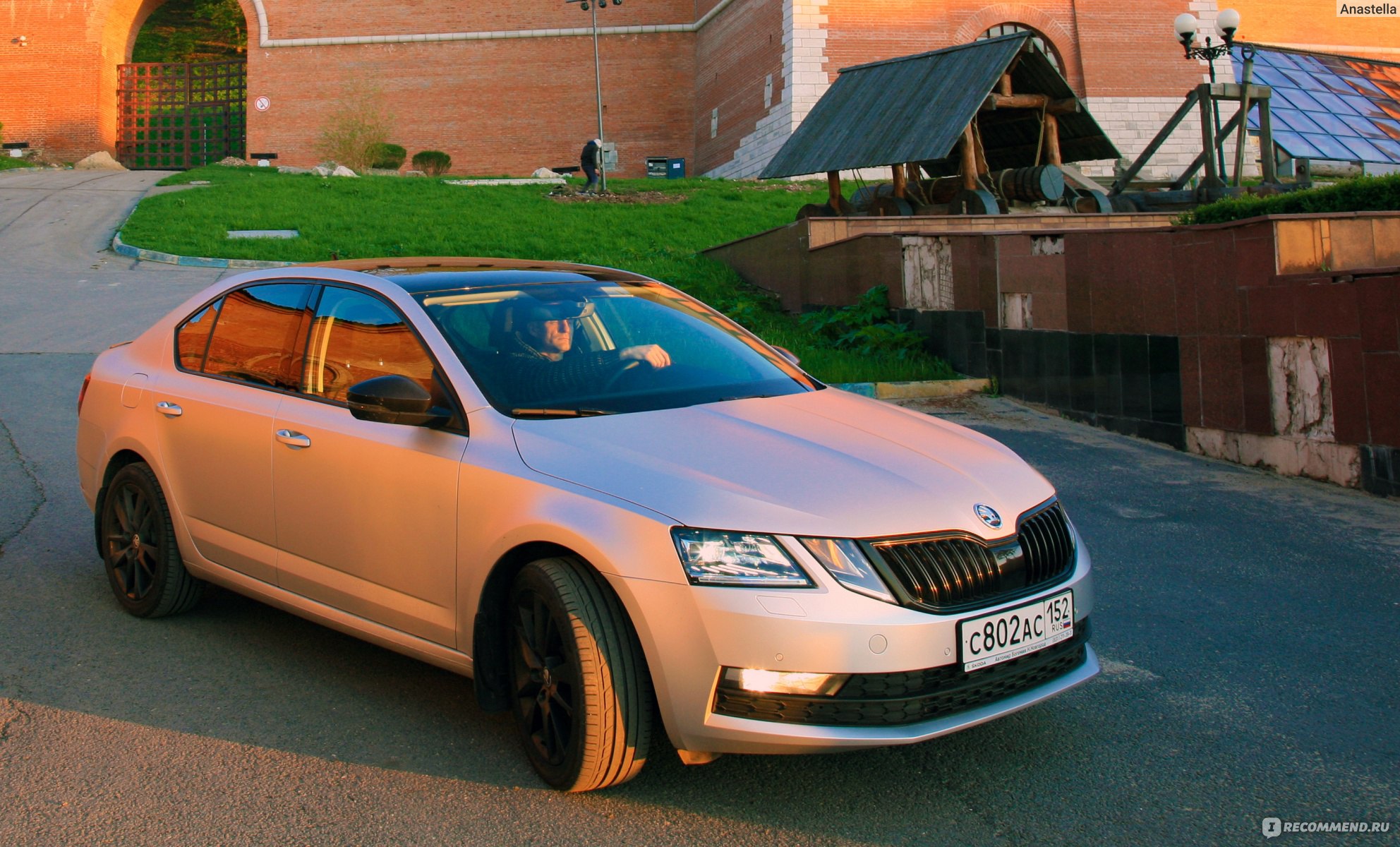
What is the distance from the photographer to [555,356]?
13.9 feet

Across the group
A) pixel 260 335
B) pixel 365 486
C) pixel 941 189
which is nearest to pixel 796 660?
pixel 365 486

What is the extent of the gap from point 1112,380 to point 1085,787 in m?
6.92

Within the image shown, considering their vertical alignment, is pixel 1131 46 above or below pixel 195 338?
above

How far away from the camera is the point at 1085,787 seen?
3.53 metres

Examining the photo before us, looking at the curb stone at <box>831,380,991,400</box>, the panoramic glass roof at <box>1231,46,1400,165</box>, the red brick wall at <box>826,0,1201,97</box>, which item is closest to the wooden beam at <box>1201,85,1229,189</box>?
the curb stone at <box>831,380,991,400</box>

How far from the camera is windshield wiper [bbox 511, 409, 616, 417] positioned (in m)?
3.84

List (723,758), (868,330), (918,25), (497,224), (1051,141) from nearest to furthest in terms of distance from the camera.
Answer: (723,758)
(868,330)
(1051,141)
(497,224)
(918,25)

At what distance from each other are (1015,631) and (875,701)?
19.5 inches

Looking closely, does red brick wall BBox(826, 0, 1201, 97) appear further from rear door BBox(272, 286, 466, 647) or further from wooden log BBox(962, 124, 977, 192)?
rear door BBox(272, 286, 466, 647)

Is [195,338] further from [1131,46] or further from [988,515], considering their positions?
[1131,46]

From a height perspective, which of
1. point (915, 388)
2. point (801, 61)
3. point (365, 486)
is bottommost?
point (365, 486)

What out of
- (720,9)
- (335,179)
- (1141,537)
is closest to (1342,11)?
(720,9)

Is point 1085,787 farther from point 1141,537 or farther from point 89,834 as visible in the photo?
point 1141,537

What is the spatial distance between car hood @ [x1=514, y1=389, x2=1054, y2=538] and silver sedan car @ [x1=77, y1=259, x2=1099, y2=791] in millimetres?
11
